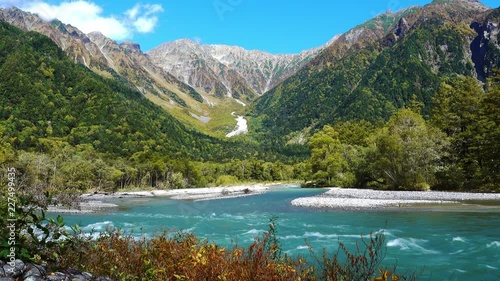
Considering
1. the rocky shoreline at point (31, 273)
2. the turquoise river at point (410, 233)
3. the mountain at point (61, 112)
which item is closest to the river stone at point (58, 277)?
the rocky shoreline at point (31, 273)

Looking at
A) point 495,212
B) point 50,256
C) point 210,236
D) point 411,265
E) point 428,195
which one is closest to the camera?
point 50,256

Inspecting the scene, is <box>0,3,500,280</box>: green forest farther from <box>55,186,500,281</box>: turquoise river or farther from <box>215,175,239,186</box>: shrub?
<box>55,186,500,281</box>: turquoise river

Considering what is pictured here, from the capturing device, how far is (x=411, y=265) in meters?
15.5

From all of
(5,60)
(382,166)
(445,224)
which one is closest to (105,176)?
(382,166)

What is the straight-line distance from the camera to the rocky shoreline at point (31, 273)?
202 inches

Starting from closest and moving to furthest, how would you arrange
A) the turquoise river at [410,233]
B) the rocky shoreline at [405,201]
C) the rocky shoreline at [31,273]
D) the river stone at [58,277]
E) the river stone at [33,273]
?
the rocky shoreline at [31,273], the river stone at [33,273], the river stone at [58,277], the turquoise river at [410,233], the rocky shoreline at [405,201]

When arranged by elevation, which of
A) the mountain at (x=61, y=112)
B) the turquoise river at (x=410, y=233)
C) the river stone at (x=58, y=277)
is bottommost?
the turquoise river at (x=410, y=233)

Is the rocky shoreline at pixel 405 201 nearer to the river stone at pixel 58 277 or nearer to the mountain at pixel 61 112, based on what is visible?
the river stone at pixel 58 277

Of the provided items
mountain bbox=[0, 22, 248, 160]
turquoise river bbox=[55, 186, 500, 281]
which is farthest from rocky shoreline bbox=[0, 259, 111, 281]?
mountain bbox=[0, 22, 248, 160]

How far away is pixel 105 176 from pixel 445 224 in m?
87.4

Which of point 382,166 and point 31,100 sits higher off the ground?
point 31,100

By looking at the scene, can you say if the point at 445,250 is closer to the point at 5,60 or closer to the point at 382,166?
the point at 382,166

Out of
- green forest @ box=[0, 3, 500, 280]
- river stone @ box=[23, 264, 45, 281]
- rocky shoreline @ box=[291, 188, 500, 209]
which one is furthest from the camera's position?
rocky shoreline @ box=[291, 188, 500, 209]

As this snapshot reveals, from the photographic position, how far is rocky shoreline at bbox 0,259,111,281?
513 centimetres
